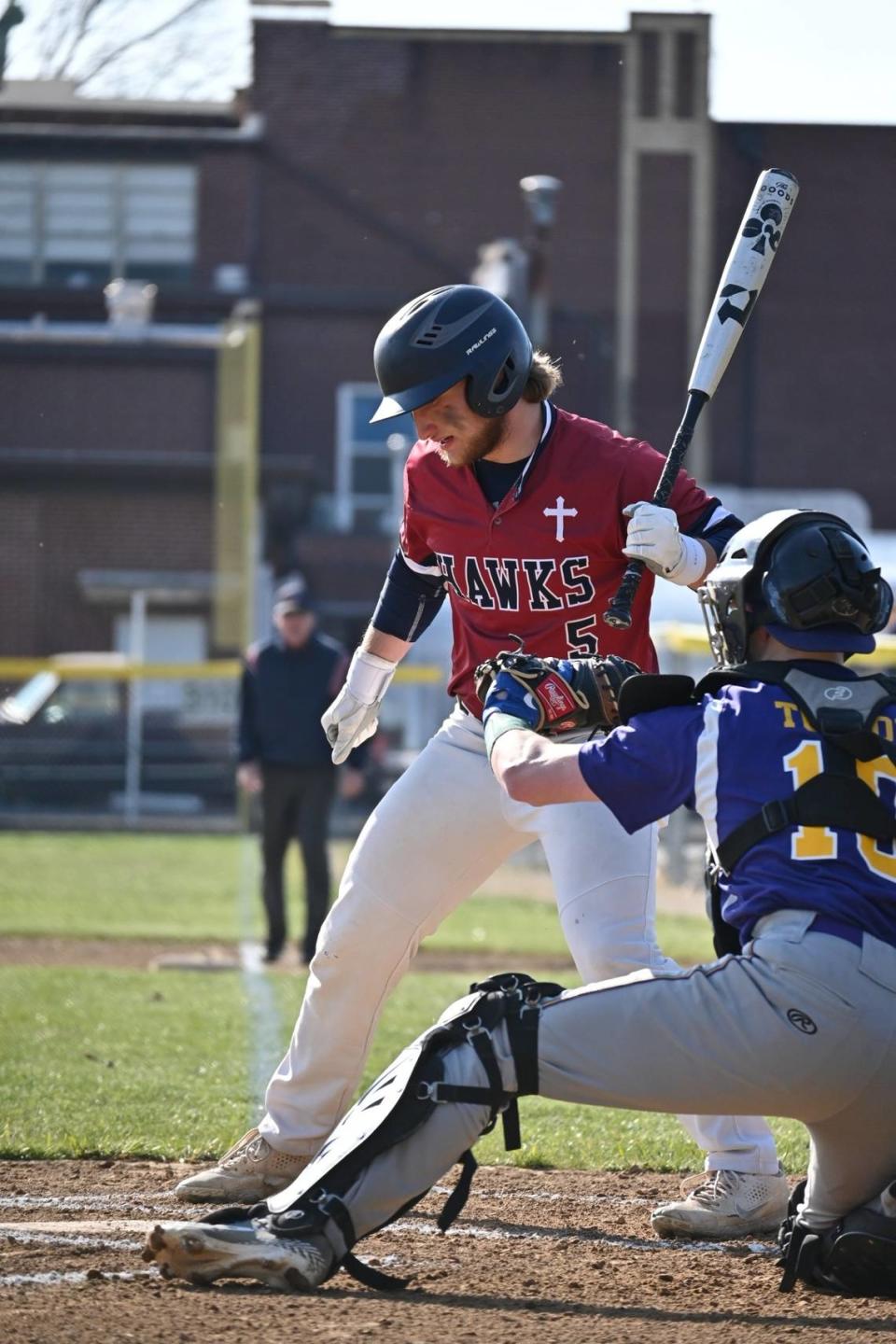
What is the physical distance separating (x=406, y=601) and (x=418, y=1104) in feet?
5.84

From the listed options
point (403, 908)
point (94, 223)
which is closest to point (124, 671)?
point (94, 223)

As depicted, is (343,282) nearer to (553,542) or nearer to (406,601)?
(406,601)

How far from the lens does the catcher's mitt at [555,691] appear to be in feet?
12.1

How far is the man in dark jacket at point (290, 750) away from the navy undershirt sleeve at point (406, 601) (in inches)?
238

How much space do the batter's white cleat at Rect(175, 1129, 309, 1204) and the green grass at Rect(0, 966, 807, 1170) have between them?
2.13 ft

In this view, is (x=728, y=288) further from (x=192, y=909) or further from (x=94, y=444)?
(x=94, y=444)

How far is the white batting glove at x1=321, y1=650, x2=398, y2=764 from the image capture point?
4.97 meters

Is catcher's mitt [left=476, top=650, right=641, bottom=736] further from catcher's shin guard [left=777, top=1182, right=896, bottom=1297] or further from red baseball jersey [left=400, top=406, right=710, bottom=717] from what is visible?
catcher's shin guard [left=777, top=1182, right=896, bottom=1297]

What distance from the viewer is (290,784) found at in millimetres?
11211

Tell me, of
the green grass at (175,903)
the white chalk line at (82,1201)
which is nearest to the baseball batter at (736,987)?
the white chalk line at (82,1201)

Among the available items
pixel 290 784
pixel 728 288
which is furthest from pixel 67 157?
pixel 728 288

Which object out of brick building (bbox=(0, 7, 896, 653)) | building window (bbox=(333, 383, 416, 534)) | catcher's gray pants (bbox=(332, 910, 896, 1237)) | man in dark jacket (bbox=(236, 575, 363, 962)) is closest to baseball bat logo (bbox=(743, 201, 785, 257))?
catcher's gray pants (bbox=(332, 910, 896, 1237))

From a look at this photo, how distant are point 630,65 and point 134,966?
15.2 m

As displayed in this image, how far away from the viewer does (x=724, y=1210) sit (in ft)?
14.1
